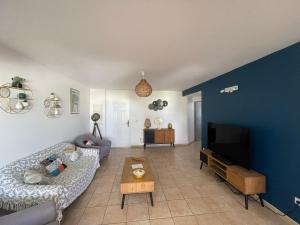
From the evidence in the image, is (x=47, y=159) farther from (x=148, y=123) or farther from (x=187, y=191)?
(x=148, y=123)

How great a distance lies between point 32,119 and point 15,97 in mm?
471

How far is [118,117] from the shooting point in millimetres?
5926

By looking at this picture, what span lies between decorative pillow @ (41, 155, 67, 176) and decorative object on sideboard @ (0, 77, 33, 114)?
0.90 m

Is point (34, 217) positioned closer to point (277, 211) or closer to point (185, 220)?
point (185, 220)

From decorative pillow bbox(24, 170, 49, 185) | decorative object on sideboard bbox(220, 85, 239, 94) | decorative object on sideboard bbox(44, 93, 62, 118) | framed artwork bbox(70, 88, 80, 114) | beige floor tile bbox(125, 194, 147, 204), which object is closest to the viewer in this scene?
decorative pillow bbox(24, 170, 49, 185)

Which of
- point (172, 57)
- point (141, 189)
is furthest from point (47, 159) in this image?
point (172, 57)

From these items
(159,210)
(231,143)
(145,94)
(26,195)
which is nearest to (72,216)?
(26,195)

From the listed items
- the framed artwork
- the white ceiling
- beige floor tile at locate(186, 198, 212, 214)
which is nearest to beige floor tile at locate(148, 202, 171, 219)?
beige floor tile at locate(186, 198, 212, 214)

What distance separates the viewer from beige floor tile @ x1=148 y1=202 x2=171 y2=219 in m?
2.09

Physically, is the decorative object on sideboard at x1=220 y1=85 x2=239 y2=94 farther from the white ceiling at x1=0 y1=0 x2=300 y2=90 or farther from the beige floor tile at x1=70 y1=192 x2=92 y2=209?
the beige floor tile at x1=70 y1=192 x2=92 y2=209

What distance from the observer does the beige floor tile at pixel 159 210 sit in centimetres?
209

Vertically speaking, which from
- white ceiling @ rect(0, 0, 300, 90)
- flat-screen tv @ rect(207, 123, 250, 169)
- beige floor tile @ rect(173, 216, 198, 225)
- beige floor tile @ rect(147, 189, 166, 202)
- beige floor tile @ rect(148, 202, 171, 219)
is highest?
white ceiling @ rect(0, 0, 300, 90)

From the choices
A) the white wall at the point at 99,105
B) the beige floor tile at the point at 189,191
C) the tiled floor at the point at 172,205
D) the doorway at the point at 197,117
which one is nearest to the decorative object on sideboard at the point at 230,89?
the tiled floor at the point at 172,205

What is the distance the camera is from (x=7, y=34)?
5.62 ft
